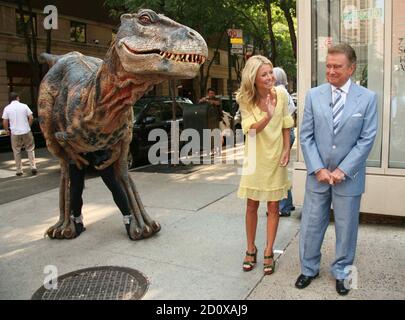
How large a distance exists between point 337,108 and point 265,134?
644 millimetres

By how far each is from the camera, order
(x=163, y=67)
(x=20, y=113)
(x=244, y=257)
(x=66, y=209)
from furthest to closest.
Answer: (x=20, y=113)
(x=66, y=209)
(x=244, y=257)
(x=163, y=67)

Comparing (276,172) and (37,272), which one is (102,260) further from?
(276,172)

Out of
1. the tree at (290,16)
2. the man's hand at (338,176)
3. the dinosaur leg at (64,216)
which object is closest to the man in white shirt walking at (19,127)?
the dinosaur leg at (64,216)

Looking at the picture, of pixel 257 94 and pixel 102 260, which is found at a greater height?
pixel 257 94

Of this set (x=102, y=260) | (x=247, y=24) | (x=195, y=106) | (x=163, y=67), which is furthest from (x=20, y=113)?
(x=247, y=24)

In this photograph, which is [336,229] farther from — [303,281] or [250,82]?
[250,82]

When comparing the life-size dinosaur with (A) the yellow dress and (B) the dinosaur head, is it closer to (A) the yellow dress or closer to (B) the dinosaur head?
(B) the dinosaur head

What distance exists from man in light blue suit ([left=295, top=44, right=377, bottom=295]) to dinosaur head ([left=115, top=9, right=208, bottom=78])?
3.27 feet

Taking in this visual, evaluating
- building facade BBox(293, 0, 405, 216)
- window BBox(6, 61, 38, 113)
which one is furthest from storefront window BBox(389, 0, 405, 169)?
window BBox(6, 61, 38, 113)

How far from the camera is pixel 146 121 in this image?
10.8 metres

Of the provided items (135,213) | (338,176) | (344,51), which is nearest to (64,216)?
(135,213)

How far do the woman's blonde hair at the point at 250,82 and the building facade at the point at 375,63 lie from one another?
164cm

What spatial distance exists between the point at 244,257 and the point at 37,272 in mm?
1911

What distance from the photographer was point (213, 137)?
11836mm
